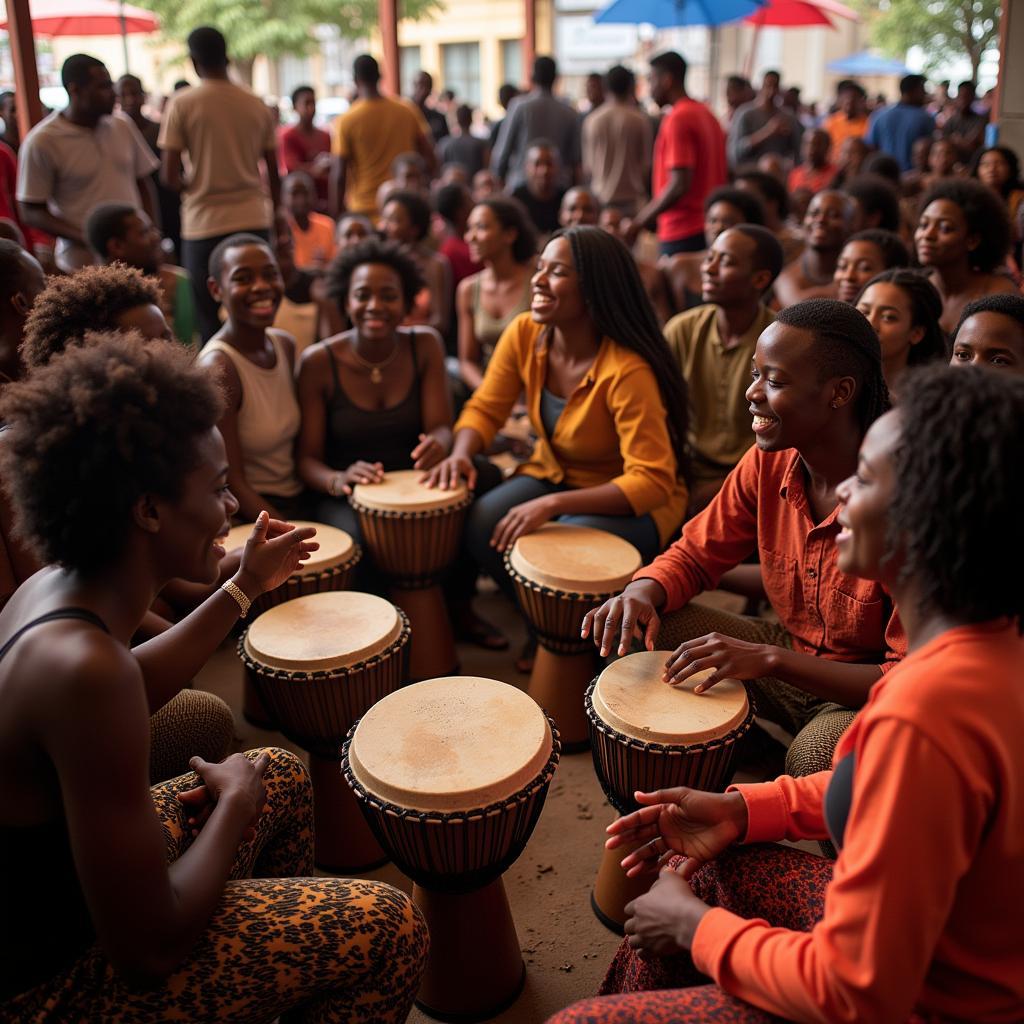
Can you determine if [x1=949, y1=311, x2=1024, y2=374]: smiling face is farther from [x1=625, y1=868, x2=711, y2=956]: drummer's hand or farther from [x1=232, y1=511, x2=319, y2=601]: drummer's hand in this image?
[x1=232, y1=511, x2=319, y2=601]: drummer's hand

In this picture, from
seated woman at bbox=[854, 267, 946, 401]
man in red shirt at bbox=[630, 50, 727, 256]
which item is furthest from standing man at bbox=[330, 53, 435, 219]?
seated woman at bbox=[854, 267, 946, 401]

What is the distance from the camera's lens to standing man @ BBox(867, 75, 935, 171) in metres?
9.70

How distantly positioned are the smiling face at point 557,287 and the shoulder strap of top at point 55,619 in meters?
2.41

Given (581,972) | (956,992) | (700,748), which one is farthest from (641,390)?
(956,992)

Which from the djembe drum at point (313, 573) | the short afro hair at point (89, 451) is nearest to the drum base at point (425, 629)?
the djembe drum at point (313, 573)

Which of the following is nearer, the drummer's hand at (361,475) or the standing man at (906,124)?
the drummer's hand at (361,475)

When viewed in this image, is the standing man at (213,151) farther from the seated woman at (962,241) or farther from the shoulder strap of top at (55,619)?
the shoulder strap of top at (55,619)

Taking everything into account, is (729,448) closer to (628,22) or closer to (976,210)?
(976,210)

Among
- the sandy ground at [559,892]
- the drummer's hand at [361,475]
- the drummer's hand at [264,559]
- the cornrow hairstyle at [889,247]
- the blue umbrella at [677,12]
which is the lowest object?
the sandy ground at [559,892]

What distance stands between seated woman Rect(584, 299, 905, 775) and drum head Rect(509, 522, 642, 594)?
278 mm

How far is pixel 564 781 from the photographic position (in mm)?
3158

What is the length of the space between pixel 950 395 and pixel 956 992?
82 cm

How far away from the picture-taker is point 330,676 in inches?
103

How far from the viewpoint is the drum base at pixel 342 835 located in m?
2.79
